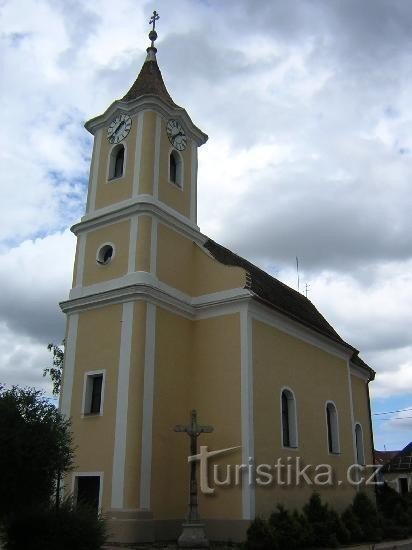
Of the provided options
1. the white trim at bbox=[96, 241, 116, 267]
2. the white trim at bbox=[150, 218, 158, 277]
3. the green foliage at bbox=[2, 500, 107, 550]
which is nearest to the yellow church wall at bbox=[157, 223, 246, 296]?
the white trim at bbox=[150, 218, 158, 277]

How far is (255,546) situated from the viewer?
52.7 ft

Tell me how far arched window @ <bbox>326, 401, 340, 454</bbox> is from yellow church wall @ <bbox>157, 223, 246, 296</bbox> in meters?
7.70

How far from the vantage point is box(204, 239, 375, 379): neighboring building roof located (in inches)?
851

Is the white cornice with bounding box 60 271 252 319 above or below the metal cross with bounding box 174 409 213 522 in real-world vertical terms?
above

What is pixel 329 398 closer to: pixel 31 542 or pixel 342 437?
pixel 342 437

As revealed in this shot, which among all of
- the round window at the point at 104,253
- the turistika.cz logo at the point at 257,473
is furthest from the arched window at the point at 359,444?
the round window at the point at 104,253

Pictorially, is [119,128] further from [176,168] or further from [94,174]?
[176,168]

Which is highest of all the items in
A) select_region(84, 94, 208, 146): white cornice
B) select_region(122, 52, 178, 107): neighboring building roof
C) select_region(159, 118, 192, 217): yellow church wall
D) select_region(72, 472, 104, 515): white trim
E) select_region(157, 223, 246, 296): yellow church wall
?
select_region(122, 52, 178, 107): neighboring building roof

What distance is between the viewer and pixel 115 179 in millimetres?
22547

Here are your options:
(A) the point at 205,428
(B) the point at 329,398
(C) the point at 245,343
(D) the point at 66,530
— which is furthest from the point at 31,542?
(B) the point at 329,398

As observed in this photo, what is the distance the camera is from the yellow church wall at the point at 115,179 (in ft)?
72.3

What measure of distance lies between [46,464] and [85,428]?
6.08 metres

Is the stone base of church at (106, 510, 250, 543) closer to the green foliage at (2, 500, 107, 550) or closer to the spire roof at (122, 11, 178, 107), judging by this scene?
the green foliage at (2, 500, 107, 550)

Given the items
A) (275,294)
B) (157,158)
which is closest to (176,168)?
(157,158)
